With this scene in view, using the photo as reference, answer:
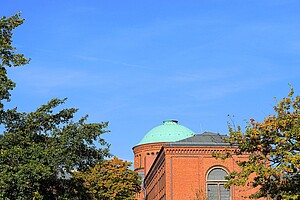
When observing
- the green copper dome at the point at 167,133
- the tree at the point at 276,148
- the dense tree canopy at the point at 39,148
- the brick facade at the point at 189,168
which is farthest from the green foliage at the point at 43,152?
the green copper dome at the point at 167,133

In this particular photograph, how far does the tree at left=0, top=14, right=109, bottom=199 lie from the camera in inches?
906

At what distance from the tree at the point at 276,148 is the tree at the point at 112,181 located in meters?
29.3

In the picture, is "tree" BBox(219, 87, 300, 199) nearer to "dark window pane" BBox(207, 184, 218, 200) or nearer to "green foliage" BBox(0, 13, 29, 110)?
"green foliage" BBox(0, 13, 29, 110)

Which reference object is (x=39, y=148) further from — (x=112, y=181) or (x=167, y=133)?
(x=167, y=133)

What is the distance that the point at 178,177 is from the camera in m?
50.2

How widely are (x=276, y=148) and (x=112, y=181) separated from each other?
31738 millimetres

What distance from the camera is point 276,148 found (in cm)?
2262

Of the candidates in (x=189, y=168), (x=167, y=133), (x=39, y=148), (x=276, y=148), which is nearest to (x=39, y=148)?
(x=39, y=148)

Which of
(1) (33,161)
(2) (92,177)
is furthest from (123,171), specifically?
(1) (33,161)

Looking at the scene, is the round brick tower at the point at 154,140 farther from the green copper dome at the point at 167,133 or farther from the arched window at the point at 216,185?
the arched window at the point at 216,185

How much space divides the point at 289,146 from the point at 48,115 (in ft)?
37.5

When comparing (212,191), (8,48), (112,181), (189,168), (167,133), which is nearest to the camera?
(8,48)

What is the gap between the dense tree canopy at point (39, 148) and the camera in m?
23.0

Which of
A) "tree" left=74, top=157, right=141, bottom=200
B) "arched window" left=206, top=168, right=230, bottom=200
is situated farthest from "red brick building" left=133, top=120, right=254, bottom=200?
"tree" left=74, top=157, right=141, bottom=200
